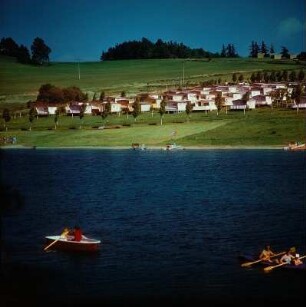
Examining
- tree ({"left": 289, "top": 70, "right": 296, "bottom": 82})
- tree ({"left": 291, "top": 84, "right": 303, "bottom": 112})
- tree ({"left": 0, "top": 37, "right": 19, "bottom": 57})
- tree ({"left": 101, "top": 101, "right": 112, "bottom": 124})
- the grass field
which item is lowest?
the grass field

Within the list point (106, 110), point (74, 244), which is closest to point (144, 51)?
point (106, 110)

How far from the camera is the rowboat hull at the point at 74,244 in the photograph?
67.4 ft

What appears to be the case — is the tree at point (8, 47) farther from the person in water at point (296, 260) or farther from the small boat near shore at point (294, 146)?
the small boat near shore at point (294, 146)

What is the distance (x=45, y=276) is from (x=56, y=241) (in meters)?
3.08

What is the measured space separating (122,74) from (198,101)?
11225 millimetres

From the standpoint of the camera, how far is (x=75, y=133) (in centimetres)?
4450

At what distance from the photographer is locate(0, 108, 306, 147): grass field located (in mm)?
43125

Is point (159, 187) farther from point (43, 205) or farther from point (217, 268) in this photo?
point (217, 268)

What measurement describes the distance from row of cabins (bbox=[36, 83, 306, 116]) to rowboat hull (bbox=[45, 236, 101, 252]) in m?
23.8

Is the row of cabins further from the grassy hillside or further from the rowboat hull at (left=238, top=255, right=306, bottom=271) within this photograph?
the rowboat hull at (left=238, top=255, right=306, bottom=271)

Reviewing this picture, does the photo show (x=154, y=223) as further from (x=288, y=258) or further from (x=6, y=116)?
(x=6, y=116)

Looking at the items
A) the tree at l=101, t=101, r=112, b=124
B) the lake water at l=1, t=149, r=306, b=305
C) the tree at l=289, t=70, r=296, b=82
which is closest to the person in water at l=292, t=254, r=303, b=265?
the lake water at l=1, t=149, r=306, b=305

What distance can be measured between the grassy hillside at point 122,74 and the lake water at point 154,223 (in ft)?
17.0

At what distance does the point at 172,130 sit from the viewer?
4775cm
